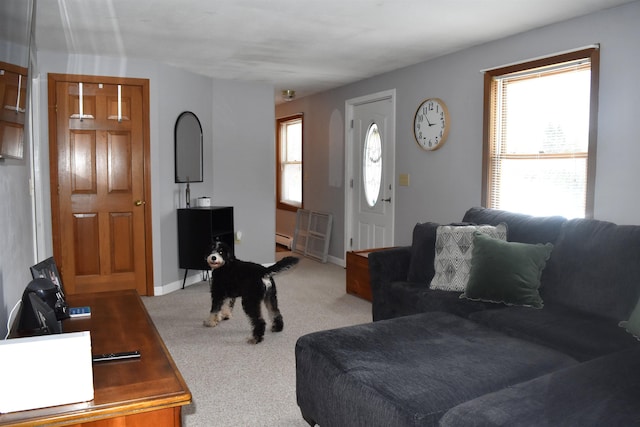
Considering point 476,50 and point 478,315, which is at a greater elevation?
point 476,50

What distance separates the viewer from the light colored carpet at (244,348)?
2.75m

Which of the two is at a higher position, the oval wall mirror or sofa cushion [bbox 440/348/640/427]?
the oval wall mirror

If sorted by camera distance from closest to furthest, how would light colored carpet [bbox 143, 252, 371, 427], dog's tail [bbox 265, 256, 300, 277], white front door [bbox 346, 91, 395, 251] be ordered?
light colored carpet [bbox 143, 252, 371, 427], dog's tail [bbox 265, 256, 300, 277], white front door [bbox 346, 91, 395, 251]

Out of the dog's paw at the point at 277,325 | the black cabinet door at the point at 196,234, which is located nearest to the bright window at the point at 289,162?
the black cabinet door at the point at 196,234

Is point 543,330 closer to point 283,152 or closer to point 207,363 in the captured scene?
point 207,363

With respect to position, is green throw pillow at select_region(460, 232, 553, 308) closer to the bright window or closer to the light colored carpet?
the light colored carpet

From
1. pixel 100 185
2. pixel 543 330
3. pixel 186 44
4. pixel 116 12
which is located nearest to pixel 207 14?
pixel 116 12

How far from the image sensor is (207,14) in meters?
3.47

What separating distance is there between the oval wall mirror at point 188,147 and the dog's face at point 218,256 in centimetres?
170

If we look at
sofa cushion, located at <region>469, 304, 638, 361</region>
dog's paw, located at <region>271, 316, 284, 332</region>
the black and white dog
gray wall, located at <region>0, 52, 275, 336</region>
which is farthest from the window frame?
gray wall, located at <region>0, 52, 275, 336</region>

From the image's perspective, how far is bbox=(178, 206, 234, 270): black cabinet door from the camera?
207 inches

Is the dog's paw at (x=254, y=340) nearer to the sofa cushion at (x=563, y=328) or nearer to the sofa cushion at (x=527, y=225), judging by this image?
the sofa cushion at (x=563, y=328)

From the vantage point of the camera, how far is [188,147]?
5.46 metres

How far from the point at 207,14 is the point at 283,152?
16.7 feet
